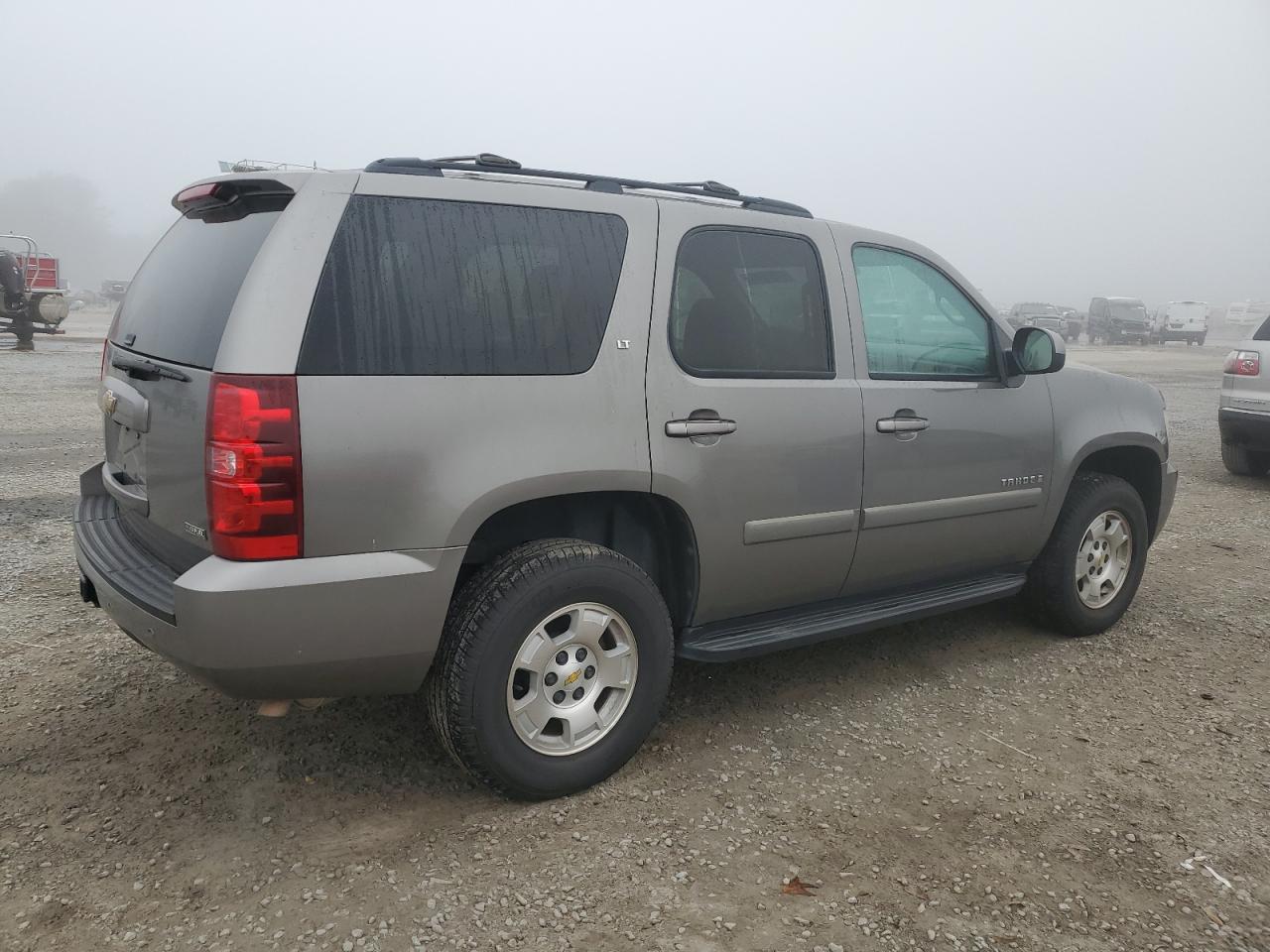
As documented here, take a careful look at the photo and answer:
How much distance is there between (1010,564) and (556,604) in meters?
2.36

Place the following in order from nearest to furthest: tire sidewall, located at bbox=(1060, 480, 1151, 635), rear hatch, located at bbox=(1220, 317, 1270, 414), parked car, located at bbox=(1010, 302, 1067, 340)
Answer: tire sidewall, located at bbox=(1060, 480, 1151, 635)
rear hatch, located at bbox=(1220, 317, 1270, 414)
parked car, located at bbox=(1010, 302, 1067, 340)

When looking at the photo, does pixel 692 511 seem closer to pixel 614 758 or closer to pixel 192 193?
pixel 614 758

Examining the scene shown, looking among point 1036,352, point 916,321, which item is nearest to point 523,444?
point 916,321

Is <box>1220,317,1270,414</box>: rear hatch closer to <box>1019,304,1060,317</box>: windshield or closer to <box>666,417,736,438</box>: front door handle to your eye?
<box>666,417,736,438</box>: front door handle

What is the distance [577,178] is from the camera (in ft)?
10.4

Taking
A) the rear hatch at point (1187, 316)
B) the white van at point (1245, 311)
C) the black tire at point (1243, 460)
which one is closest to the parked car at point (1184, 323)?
the rear hatch at point (1187, 316)

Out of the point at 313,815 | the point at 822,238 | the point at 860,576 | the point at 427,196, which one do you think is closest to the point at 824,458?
the point at 860,576

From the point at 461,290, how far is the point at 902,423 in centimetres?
175

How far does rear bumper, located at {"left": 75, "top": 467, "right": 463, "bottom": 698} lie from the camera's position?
2.41 m

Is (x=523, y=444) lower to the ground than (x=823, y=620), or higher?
higher

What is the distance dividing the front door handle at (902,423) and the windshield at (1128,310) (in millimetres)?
42654

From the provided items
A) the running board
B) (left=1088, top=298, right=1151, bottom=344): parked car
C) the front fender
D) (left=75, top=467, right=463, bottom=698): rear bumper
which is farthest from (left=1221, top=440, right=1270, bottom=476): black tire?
(left=1088, top=298, right=1151, bottom=344): parked car

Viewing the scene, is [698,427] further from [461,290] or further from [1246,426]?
[1246,426]

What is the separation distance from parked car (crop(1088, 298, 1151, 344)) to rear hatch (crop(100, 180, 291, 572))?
44321 millimetres
